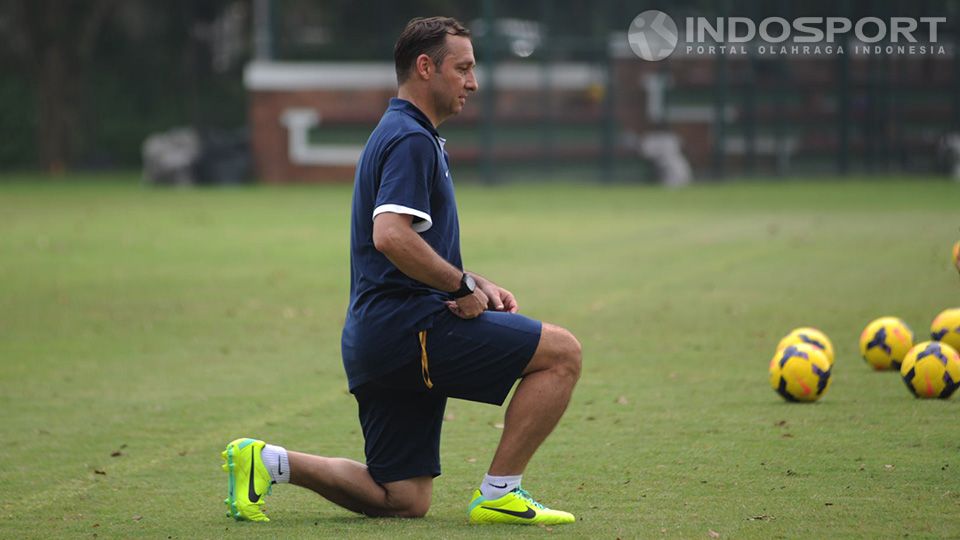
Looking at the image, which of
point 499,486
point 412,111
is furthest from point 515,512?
point 412,111

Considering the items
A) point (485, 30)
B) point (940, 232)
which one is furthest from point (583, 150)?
point (940, 232)

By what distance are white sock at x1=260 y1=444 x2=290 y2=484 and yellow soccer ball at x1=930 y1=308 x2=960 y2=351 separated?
18.0ft

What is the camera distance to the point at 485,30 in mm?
36469

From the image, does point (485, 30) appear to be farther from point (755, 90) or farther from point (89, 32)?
point (89, 32)

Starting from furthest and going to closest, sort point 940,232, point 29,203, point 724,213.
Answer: point 29,203 → point 724,213 → point 940,232

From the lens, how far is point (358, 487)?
21.5ft

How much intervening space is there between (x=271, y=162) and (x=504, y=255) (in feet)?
64.1

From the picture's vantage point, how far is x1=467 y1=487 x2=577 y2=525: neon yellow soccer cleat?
6.36m

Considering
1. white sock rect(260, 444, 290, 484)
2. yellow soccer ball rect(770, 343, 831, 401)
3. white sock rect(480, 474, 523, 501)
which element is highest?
white sock rect(260, 444, 290, 484)

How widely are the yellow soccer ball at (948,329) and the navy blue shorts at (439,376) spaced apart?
4892mm

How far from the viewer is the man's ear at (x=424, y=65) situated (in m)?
6.35

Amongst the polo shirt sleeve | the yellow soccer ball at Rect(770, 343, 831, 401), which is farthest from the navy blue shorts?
the yellow soccer ball at Rect(770, 343, 831, 401)

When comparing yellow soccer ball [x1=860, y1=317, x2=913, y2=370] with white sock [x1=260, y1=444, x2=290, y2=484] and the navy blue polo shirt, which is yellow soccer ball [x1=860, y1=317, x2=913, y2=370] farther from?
white sock [x1=260, y1=444, x2=290, y2=484]

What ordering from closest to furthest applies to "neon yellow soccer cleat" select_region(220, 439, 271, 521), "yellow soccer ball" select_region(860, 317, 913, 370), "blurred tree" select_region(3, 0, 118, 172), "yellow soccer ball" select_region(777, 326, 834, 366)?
"neon yellow soccer cleat" select_region(220, 439, 271, 521) < "yellow soccer ball" select_region(777, 326, 834, 366) < "yellow soccer ball" select_region(860, 317, 913, 370) < "blurred tree" select_region(3, 0, 118, 172)
